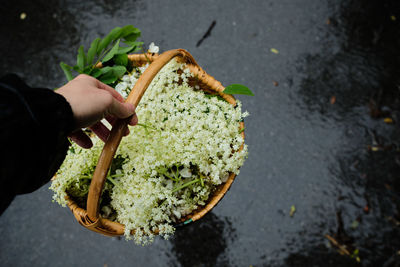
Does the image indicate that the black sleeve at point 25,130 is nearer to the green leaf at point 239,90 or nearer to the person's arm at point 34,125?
the person's arm at point 34,125

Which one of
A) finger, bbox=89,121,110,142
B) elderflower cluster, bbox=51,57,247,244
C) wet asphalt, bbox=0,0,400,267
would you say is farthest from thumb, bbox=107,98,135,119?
wet asphalt, bbox=0,0,400,267

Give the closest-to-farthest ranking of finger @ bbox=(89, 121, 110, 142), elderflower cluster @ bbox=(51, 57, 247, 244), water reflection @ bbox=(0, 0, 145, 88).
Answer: elderflower cluster @ bbox=(51, 57, 247, 244)
finger @ bbox=(89, 121, 110, 142)
water reflection @ bbox=(0, 0, 145, 88)

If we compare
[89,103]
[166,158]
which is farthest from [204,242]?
[89,103]

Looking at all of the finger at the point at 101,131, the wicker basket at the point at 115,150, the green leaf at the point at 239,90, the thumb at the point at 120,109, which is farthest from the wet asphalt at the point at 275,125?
the thumb at the point at 120,109

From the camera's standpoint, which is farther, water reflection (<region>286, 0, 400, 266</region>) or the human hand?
water reflection (<region>286, 0, 400, 266</region>)

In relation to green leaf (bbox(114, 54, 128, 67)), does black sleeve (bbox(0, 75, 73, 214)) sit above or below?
below

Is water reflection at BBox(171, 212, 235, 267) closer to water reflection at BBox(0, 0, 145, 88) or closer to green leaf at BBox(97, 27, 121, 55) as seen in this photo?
green leaf at BBox(97, 27, 121, 55)
